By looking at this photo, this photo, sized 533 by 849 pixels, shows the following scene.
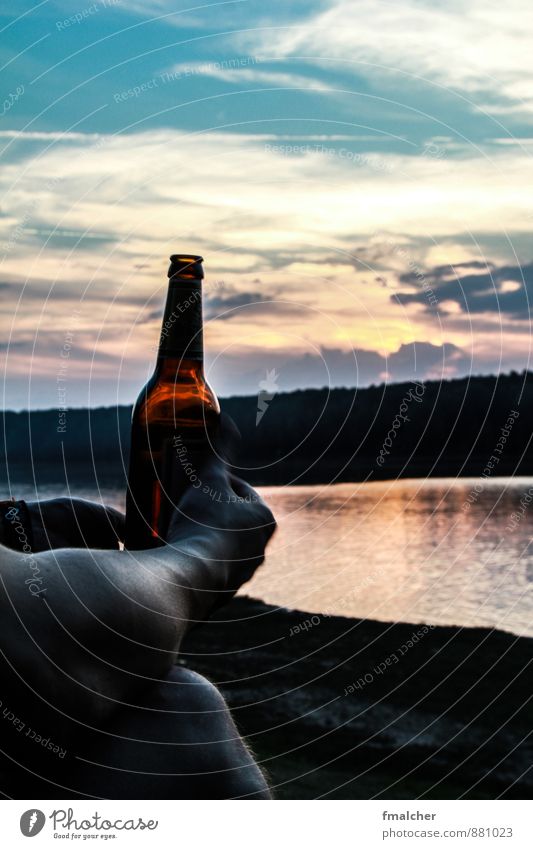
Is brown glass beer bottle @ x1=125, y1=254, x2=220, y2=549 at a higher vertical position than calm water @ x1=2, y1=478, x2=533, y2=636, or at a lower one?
higher

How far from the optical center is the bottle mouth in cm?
141

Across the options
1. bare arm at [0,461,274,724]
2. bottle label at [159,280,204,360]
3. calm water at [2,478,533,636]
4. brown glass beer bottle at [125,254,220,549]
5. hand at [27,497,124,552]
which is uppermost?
bottle label at [159,280,204,360]

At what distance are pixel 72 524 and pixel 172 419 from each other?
356 mm

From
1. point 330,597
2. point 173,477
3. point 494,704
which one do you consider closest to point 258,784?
point 173,477

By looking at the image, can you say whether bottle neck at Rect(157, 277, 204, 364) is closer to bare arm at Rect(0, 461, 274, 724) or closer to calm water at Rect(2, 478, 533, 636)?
bare arm at Rect(0, 461, 274, 724)

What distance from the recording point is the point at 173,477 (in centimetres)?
137

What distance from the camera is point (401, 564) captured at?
414 inches

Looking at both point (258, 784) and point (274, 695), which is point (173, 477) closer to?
point (258, 784)

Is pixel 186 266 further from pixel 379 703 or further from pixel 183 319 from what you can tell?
pixel 379 703

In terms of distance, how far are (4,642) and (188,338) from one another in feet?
1.99

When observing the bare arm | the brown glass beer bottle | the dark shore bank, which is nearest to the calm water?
the dark shore bank

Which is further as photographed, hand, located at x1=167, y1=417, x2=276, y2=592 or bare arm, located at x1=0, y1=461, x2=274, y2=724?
hand, located at x1=167, y1=417, x2=276, y2=592

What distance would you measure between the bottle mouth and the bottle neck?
3cm

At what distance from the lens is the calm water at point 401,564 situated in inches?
339
